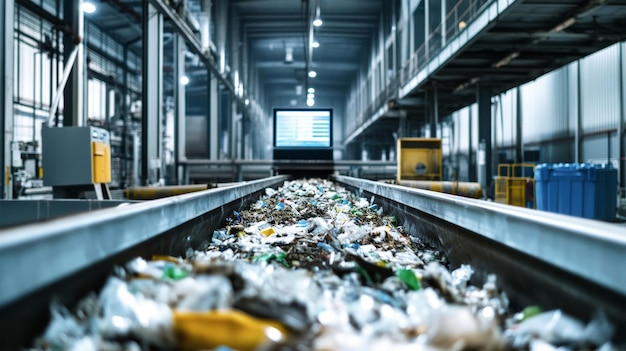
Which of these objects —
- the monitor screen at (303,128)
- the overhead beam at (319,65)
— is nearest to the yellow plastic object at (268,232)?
the monitor screen at (303,128)

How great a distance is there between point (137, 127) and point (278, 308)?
59.6 feet

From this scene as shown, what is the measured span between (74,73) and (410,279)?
658 centimetres

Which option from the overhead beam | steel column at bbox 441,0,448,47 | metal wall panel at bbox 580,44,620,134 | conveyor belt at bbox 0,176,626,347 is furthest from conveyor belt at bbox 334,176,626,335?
the overhead beam

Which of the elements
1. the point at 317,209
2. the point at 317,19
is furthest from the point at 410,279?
the point at 317,19

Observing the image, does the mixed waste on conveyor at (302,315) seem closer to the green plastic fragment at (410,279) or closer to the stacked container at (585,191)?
the green plastic fragment at (410,279)

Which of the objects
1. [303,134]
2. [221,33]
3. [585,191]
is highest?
[221,33]

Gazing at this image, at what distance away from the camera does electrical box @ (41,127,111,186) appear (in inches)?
212

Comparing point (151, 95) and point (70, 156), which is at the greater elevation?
point (151, 95)

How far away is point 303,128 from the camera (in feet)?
39.8

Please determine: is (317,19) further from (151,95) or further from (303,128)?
(151,95)

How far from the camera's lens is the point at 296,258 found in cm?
221

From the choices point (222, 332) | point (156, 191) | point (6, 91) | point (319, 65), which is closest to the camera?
point (222, 332)

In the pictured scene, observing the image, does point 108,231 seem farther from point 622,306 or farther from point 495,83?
point 495,83

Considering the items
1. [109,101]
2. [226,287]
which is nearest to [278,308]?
[226,287]
